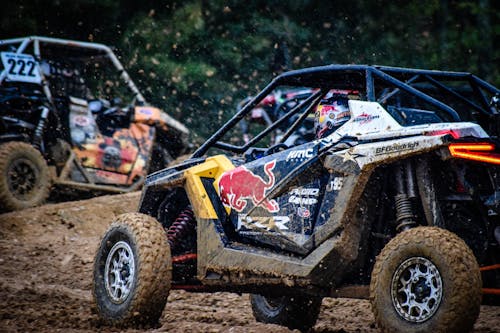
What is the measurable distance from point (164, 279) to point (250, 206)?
0.77 metres

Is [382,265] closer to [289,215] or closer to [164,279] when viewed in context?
[289,215]

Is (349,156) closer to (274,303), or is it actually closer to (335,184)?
(335,184)

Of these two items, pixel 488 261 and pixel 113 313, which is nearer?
pixel 488 261

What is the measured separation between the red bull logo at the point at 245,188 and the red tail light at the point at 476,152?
1120mm

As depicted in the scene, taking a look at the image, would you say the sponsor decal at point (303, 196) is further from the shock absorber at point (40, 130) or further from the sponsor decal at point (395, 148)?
the shock absorber at point (40, 130)

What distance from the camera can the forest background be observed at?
61.4 feet

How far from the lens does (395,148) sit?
3566mm

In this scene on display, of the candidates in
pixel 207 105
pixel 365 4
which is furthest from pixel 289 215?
pixel 365 4

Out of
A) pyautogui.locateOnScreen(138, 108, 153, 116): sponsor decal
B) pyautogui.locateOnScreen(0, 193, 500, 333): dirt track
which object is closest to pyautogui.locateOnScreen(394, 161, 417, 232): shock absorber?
pyautogui.locateOnScreen(0, 193, 500, 333): dirt track

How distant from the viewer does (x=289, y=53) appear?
68.4 feet

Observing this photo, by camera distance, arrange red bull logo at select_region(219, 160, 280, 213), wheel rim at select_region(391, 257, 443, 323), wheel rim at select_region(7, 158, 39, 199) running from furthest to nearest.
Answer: wheel rim at select_region(7, 158, 39, 199) < red bull logo at select_region(219, 160, 280, 213) < wheel rim at select_region(391, 257, 443, 323)

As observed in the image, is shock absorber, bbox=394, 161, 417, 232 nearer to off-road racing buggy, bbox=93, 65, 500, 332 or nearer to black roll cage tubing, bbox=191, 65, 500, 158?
off-road racing buggy, bbox=93, 65, 500, 332

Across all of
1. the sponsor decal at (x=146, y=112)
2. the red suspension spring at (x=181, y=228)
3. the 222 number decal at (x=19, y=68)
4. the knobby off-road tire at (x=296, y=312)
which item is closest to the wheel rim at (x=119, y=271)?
the red suspension spring at (x=181, y=228)

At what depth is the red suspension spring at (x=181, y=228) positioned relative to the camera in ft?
16.5
